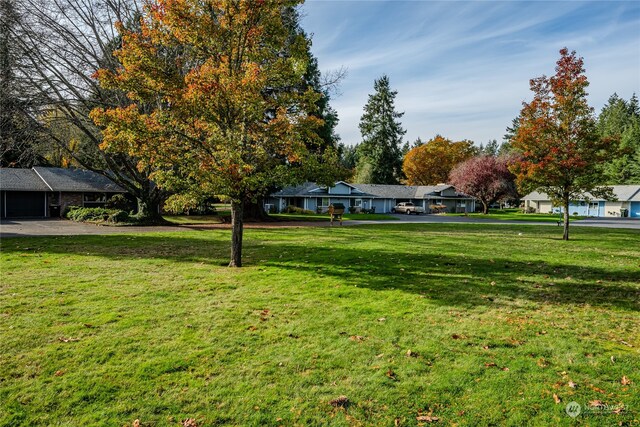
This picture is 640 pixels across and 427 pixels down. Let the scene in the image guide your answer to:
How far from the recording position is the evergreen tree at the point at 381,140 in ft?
210

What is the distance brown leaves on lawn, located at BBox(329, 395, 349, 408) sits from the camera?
3.83 m

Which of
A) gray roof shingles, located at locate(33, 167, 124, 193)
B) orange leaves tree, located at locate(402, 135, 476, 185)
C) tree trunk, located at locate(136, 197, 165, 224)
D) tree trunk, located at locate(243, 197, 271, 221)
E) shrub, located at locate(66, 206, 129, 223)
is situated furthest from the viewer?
orange leaves tree, located at locate(402, 135, 476, 185)

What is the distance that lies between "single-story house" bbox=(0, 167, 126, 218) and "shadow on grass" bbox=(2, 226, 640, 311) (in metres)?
19.4

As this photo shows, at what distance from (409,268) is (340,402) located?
6900 mm

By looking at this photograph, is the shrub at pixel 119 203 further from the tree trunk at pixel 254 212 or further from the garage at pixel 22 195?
the tree trunk at pixel 254 212

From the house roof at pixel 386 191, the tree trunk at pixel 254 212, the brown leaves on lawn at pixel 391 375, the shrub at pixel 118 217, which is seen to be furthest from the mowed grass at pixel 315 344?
the house roof at pixel 386 191

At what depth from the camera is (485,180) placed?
5019 cm

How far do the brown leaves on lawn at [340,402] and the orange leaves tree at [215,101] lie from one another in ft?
20.9

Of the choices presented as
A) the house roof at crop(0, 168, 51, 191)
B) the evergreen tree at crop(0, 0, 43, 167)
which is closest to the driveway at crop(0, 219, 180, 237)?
the evergreen tree at crop(0, 0, 43, 167)

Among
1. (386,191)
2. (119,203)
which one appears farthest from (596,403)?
(386,191)

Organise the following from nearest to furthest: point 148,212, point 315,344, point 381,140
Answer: point 315,344 < point 148,212 < point 381,140

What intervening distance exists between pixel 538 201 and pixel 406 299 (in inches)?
2407

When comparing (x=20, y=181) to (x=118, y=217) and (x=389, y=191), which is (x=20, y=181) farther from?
(x=389, y=191)

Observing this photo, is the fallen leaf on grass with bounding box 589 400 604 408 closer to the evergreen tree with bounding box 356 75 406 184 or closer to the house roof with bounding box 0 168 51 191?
the house roof with bounding box 0 168 51 191
